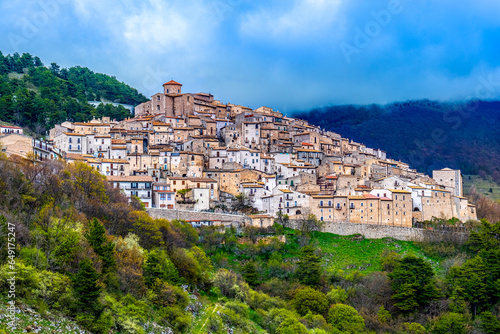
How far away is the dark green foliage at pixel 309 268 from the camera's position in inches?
1969

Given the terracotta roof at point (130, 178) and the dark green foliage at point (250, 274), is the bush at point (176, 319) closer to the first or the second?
the dark green foliage at point (250, 274)

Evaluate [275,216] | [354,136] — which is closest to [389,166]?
[275,216]

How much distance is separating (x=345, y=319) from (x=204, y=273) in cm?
1118

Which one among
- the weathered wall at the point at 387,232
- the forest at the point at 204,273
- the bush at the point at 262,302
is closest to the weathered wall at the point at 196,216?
the weathered wall at the point at 387,232

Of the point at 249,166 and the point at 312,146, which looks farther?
the point at 312,146

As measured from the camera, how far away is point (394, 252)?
5547 cm

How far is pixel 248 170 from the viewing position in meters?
64.9

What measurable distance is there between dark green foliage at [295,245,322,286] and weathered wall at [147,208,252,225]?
7.87m

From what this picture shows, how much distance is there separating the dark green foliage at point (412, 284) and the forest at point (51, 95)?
51.4 meters

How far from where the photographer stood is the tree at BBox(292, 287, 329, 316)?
4608cm

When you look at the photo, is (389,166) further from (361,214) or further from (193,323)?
(193,323)

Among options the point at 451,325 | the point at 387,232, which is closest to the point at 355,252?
the point at 387,232

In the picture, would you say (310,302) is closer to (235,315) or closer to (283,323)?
(283,323)

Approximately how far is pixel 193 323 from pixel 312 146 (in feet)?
137
